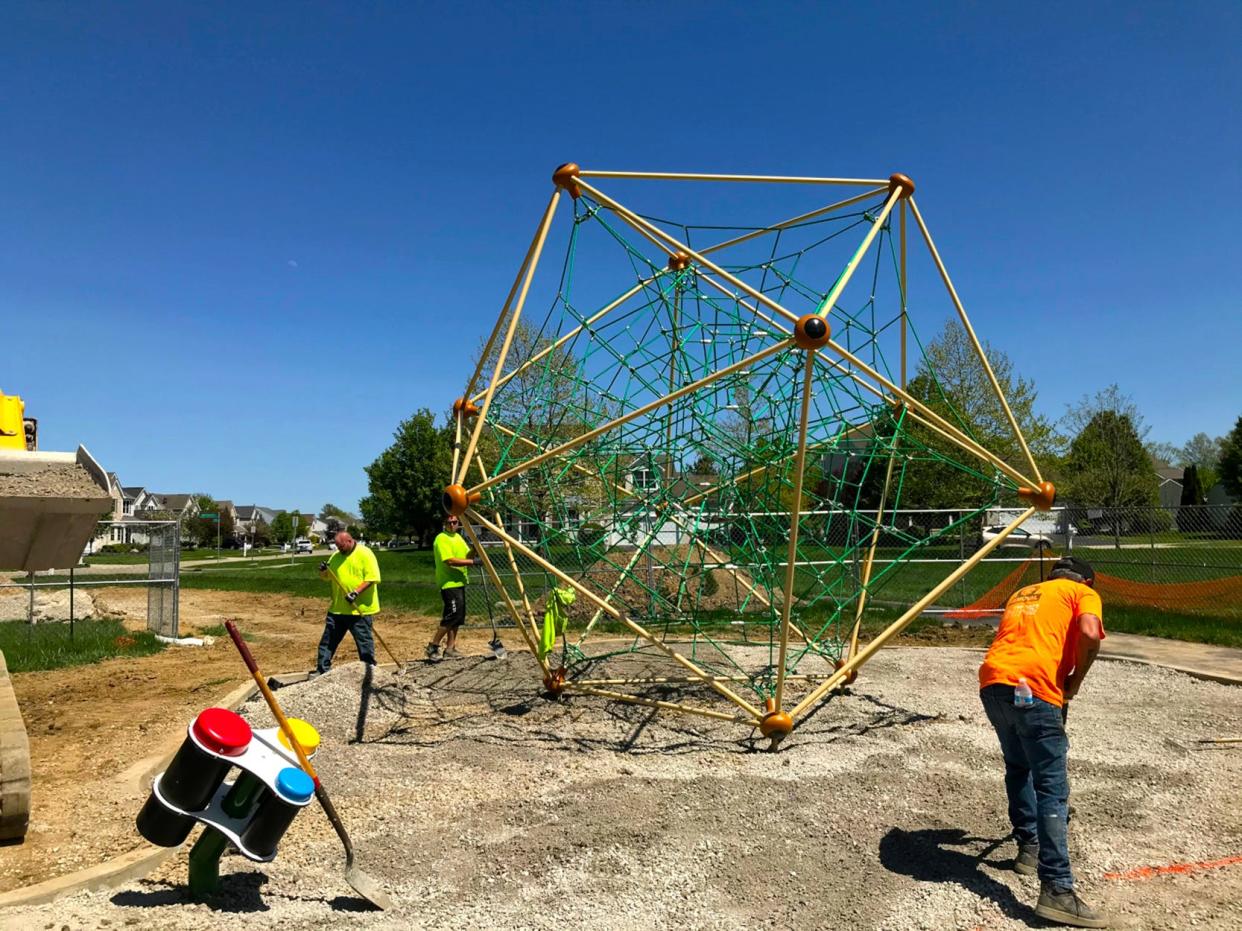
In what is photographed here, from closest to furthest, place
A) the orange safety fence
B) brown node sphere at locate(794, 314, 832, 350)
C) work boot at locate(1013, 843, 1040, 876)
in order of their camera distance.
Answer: work boot at locate(1013, 843, 1040, 876), brown node sphere at locate(794, 314, 832, 350), the orange safety fence

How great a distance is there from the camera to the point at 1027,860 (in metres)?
4.41

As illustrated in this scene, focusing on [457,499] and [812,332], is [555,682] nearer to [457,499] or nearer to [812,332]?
[457,499]

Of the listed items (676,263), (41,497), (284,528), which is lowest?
(284,528)

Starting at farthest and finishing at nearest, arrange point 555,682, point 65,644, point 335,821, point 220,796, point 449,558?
point 65,644
point 449,558
point 555,682
point 335,821
point 220,796

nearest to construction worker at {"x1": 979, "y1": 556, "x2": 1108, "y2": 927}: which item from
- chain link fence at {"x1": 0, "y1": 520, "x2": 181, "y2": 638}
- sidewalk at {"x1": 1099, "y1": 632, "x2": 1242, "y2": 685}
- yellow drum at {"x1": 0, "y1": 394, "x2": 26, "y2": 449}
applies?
sidewalk at {"x1": 1099, "y1": 632, "x2": 1242, "y2": 685}

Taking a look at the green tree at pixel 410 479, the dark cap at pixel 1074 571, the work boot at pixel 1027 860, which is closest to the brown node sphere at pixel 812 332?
the dark cap at pixel 1074 571

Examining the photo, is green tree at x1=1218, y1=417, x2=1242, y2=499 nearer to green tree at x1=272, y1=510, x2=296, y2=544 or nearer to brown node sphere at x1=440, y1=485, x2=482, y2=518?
brown node sphere at x1=440, y1=485, x2=482, y2=518

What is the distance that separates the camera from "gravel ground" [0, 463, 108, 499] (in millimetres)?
6215

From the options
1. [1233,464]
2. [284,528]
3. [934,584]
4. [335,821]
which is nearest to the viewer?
[335,821]

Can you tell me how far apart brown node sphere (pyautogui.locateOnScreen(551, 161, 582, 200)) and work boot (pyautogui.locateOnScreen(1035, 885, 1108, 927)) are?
569 centimetres

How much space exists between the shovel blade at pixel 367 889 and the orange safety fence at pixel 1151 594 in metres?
10.1

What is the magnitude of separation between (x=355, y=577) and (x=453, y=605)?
1.61 metres

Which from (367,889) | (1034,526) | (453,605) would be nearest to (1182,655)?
(453,605)

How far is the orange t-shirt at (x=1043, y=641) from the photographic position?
13.6 ft
